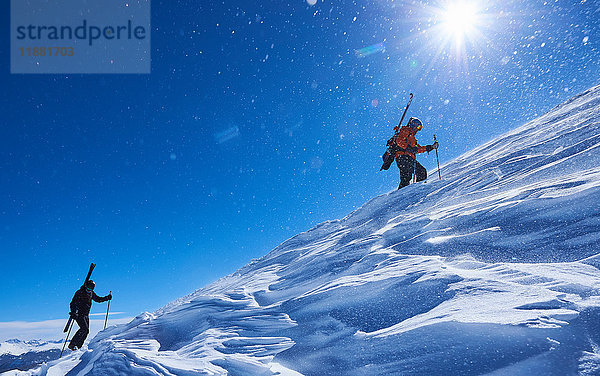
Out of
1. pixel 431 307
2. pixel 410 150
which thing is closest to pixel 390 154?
pixel 410 150

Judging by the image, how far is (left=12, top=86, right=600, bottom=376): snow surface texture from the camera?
2215 mm

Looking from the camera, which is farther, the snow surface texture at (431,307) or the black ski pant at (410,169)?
the black ski pant at (410,169)

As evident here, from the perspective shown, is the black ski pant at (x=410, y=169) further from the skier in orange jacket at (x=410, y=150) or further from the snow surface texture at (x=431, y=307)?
the snow surface texture at (x=431, y=307)

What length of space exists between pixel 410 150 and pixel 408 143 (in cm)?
26

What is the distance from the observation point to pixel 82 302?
26.3 ft

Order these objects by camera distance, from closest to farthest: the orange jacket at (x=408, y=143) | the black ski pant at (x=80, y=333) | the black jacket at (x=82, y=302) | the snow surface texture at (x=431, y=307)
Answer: the snow surface texture at (x=431, y=307) < the black ski pant at (x=80, y=333) < the black jacket at (x=82, y=302) < the orange jacket at (x=408, y=143)

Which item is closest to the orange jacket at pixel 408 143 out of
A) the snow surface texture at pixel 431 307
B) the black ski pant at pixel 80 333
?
the snow surface texture at pixel 431 307

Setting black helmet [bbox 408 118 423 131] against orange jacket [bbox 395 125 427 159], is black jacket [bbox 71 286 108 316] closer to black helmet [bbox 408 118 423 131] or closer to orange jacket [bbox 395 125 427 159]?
orange jacket [bbox 395 125 427 159]

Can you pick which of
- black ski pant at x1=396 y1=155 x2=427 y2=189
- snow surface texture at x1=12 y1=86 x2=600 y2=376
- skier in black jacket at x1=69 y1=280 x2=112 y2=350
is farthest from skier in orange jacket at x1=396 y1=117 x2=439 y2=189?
skier in black jacket at x1=69 y1=280 x2=112 y2=350

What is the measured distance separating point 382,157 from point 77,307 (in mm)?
10716

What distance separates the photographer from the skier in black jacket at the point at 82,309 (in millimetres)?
7449

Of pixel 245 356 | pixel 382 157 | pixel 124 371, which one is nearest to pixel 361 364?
pixel 245 356

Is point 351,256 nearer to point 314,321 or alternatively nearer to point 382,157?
point 314,321

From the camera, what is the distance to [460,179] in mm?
8133
